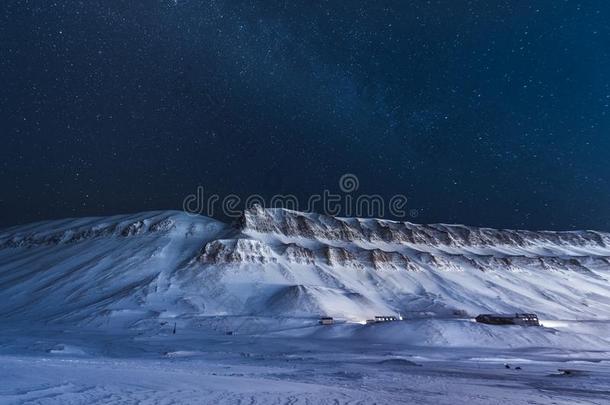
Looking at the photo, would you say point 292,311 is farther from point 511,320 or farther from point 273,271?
point 511,320

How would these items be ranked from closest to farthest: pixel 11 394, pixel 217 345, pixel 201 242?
pixel 11 394 → pixel 217 345 → pixel 201 242

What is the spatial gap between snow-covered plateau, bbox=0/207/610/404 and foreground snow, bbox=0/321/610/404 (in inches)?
5.3

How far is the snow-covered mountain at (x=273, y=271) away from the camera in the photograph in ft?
221

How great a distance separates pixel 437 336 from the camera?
41.5m

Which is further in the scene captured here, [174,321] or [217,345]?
[174,321]

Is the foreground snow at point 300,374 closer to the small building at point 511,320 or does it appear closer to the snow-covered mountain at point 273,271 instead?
the small building at point 511,320

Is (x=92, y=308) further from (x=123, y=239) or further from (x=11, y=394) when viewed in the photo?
(x=11, y=394)

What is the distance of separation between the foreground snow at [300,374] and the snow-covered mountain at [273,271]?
89.7 feet

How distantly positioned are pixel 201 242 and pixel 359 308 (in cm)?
4036

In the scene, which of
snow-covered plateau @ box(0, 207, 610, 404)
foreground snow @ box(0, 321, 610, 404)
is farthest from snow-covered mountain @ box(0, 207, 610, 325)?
foreground snow @ box(0, 321, 610, 404)

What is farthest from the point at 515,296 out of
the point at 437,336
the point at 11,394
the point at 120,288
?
the point at 11,394

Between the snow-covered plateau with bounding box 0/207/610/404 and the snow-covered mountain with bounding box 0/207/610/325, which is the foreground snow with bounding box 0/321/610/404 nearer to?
the snow-covered plateau with bounding box 0/207/610/404

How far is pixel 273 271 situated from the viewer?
274 feet

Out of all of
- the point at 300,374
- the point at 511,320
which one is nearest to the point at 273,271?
the point at 511,320
